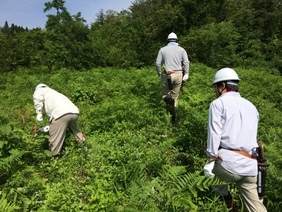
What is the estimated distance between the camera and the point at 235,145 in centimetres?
340

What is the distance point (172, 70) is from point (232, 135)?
451 cm

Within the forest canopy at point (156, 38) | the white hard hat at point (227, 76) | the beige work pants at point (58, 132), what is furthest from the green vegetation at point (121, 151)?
the forest canopy at point (156, 38)

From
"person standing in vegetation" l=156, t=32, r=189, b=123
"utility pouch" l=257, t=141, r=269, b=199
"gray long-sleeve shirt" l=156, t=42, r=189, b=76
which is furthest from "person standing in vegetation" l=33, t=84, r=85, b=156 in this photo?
"utility pouch" l=257, t=141, r=269, b=199

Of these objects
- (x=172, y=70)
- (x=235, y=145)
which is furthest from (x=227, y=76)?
(x=172, y=70)

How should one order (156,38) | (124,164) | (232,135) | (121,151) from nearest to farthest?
(232,135) → (124,164) → (121,151) → (156,38)

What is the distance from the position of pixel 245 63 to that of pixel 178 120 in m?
17.7

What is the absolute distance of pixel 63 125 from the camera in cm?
584

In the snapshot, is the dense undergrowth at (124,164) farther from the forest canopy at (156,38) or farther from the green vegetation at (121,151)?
the forest canopy at (156,38)

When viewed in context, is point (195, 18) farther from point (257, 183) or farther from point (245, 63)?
point (257, 183)

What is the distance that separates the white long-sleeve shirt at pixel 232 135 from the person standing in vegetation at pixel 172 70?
4.11 m

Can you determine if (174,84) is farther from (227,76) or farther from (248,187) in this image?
(248,187)

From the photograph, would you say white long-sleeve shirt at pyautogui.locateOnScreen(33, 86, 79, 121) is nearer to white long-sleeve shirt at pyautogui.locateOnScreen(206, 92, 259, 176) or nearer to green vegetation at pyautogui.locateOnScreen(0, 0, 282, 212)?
green vegetation at pyautogui.locateOnScreen(0, 0, 282, 212)

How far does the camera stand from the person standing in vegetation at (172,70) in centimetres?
771

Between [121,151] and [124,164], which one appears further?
[121,151]
